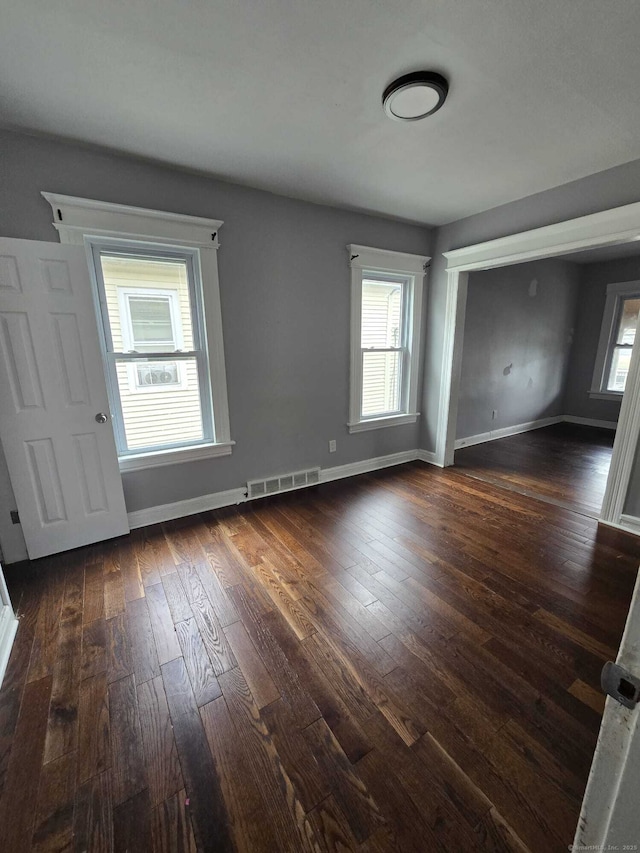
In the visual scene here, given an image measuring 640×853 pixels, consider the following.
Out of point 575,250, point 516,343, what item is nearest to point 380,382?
point 575,250

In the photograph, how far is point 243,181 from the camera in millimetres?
2660

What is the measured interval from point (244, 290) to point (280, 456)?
1535 millimetres

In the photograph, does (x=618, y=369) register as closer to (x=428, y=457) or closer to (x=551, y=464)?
(x=551, y=464)

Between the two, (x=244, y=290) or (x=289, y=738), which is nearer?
(x=289, y=738)

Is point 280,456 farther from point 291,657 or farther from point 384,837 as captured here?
point 384,837

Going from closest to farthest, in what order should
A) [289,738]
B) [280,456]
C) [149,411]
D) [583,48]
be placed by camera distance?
[289,738] < [583,48] < [149,411] < [280,456]

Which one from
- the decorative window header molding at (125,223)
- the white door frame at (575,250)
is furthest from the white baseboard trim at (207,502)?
the decorative window header molding at (125,223)

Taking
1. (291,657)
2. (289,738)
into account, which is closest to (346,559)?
(291,657)

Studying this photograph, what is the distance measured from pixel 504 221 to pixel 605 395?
4315 millimetres

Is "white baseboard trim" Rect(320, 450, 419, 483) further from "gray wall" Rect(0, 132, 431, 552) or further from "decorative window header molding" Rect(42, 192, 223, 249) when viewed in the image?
"decorative window header molding" Rect(42, 192, 223, 249)

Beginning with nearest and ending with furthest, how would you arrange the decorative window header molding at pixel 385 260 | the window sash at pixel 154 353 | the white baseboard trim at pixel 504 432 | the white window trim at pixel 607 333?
the window sash at pixel 154 353 → the decorative window header molding at pixel 385 260 → the white baseboard trim at pixel 504 432 → the white window trim at pixel 607 333

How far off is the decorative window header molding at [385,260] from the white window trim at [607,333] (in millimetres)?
3944

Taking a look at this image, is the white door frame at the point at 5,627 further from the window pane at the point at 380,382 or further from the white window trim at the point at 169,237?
the window pane at the point at 380,382

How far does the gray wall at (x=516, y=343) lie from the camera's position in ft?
15.3
